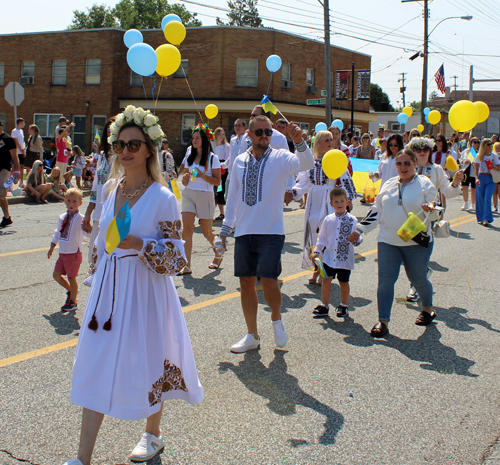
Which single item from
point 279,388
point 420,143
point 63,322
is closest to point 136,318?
point 279,388

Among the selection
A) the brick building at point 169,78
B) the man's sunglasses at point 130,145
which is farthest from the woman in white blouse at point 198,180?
the brick building at point 169,78

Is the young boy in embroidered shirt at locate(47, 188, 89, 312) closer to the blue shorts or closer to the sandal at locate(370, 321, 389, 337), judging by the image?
the blue shorts

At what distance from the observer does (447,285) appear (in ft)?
25.7

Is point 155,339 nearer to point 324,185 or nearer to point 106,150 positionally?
point 106,150

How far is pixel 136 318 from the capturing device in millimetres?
3049

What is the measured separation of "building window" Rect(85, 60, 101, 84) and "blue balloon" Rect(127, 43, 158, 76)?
29.7 metres

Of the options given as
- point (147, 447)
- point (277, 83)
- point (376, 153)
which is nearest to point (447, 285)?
point (147, 447)

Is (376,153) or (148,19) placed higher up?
(148,19)

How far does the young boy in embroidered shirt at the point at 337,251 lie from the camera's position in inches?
245

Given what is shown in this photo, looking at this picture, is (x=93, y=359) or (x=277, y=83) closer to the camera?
(x=93, y=359)

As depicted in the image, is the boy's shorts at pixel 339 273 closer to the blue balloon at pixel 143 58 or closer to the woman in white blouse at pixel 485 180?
the blue balloon at pixel 143 58

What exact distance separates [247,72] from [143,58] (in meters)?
27.6

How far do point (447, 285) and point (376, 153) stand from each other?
40.3 ft

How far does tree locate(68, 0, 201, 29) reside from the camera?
5966cm
